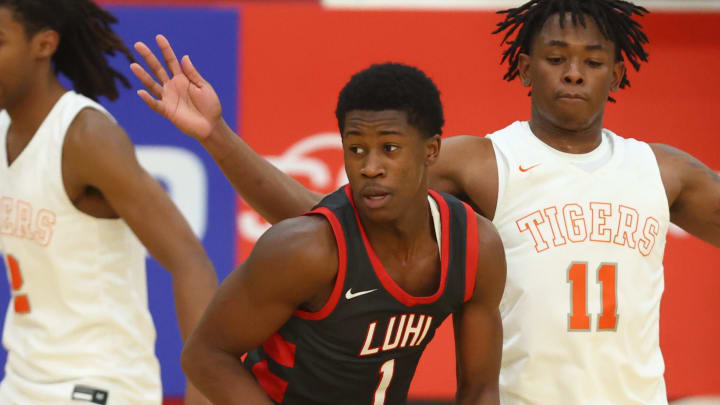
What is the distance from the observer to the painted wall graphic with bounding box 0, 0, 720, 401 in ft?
19.0

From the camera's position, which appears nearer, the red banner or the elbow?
the elbow

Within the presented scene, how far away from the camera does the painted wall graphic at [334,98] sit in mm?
5805

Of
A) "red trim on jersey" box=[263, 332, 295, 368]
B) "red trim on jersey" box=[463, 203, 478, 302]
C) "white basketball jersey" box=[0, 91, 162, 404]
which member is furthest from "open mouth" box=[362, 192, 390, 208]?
"white basketball jersey" box=[0, 91, 162, 404]

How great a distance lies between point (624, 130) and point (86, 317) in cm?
340

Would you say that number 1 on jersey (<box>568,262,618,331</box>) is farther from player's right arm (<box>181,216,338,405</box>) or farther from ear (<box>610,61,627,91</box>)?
player's right arm (<box>181,216,338,405</box>)

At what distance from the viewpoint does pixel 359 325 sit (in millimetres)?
2773

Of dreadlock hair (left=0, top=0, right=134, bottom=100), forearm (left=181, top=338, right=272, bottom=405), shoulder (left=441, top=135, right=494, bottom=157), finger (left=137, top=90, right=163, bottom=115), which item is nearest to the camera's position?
forearm (left=181, top=338, right=272, bottom=405)

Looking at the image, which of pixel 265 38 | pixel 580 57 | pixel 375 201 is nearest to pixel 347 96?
pixel 375 201

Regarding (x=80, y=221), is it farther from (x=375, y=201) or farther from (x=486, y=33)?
(x=486, y=33)

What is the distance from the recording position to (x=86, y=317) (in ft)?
11.4

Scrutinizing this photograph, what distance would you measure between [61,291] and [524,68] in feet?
5.30

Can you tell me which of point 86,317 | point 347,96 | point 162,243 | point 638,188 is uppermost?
point 347,96

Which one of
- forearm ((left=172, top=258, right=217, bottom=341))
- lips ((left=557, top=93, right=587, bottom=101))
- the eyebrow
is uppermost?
the eyebrow

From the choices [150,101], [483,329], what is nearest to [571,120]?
[483,329]
